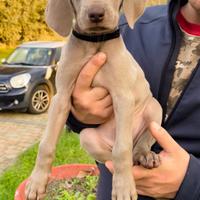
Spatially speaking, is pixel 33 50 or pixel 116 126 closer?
pixel 116 126

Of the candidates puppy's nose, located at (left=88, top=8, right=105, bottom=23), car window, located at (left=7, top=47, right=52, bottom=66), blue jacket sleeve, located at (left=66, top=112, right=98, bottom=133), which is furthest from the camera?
car window, located at (left=7, top=47, right=52, bottom=66)

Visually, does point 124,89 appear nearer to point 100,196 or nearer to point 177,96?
point 177,96

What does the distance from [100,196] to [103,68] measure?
0.83 metres

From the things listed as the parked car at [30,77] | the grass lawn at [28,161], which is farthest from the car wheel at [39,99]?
the grass lawn at [28,161]

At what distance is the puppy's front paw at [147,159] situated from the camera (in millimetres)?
2371

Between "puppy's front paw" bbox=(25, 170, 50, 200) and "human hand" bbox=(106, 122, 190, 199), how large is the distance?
1.54ft

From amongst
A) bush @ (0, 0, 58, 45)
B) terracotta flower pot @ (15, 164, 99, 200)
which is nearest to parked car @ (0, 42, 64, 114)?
terracotta flower pot @ (15, 164, 99, 200)

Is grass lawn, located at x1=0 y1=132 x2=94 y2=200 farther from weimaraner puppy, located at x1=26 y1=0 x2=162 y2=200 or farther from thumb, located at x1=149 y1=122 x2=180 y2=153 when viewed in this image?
thumb, located at x1=149 y1=122 x2=180 y2=153

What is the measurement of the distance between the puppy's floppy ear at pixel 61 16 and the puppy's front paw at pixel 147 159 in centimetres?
73

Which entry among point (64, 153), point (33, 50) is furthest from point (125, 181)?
point (33, 50)

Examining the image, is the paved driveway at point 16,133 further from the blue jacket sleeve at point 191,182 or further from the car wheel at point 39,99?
the blue jacket sleeve at point 191,182

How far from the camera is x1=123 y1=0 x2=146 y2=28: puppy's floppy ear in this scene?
2.49 metres

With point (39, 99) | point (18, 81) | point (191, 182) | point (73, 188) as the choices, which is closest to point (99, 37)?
point (191, 182)

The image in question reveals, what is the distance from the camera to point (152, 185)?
2.36m
